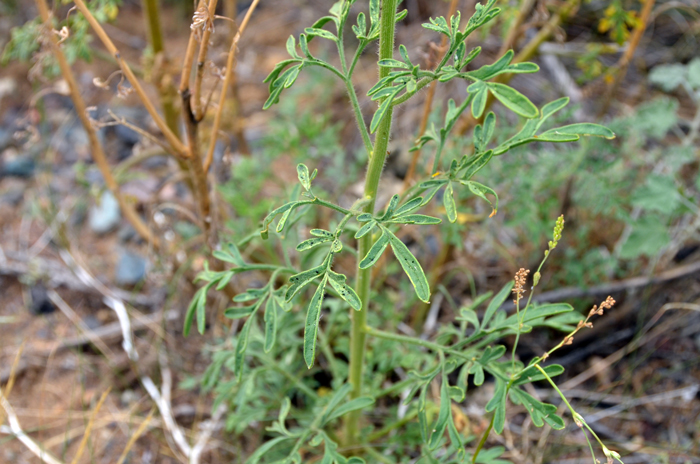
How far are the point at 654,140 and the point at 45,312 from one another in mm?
3874

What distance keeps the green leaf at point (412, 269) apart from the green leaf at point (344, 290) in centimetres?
13

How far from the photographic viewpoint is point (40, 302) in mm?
2945

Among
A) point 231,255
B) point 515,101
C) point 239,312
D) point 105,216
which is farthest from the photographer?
point 105,216

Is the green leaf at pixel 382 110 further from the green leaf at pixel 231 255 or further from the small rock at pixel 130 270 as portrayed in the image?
the small rock at pixel 130 270

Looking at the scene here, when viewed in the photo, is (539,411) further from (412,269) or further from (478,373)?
(412,269)

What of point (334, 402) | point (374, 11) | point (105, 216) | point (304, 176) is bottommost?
point (105, 216)

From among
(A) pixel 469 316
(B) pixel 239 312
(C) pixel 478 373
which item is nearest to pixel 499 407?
(C) pixel 478 373

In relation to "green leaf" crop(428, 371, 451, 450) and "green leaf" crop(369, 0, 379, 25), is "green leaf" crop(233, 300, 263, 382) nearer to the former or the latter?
"green leaf" crop(428, 371, 451, 450)

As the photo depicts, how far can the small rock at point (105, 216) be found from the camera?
3416 mm

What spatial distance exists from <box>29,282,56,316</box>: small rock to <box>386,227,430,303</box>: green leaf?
8.24 feet

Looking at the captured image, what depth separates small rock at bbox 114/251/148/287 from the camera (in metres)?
3.04

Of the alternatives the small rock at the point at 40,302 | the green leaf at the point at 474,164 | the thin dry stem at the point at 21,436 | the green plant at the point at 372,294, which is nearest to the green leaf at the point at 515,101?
the green plant at the point at 372,294

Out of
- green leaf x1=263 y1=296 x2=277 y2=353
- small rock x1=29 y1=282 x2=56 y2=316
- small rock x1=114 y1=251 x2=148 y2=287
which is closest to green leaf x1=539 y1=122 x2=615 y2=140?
green leaf x1=263 y1=296 x2=277 y2=353

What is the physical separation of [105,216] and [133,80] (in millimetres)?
1994
